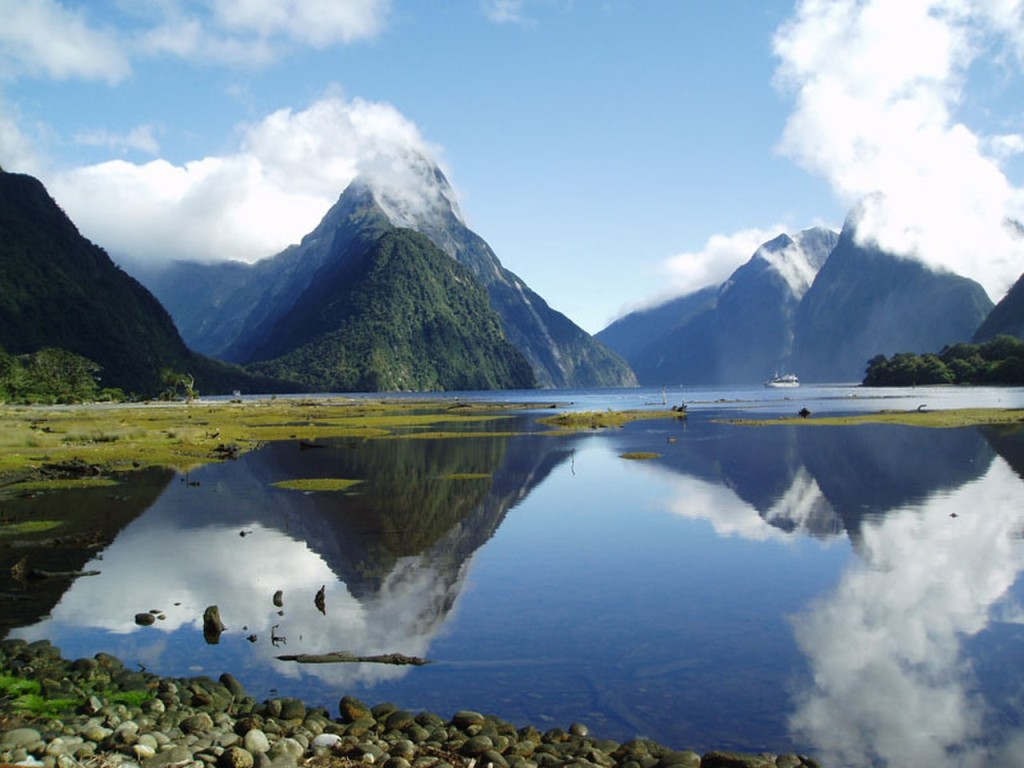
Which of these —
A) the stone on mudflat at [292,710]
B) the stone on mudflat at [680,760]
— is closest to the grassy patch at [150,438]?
the stone on mudflat at [292,710]

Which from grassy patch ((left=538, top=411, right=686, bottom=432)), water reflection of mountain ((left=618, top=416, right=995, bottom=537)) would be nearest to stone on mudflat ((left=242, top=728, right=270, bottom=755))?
water reflection of mountain ((left=618, top=416, right=995, bottom=537))

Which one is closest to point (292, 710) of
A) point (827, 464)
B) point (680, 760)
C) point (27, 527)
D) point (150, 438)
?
point (680, 760)

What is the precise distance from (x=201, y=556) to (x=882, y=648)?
23.3 meters

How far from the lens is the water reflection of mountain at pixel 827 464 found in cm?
3850

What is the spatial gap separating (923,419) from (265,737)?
9597 centimetres

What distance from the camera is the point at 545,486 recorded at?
158ft

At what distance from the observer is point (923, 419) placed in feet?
303

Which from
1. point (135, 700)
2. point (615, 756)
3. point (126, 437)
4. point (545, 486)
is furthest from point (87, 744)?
point (126, 437)

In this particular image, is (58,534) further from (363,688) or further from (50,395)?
(50,395)

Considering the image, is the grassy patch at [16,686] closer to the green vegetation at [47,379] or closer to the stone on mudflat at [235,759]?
the stone on mudflat at [235,759]

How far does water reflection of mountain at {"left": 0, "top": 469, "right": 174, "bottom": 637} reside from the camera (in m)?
22.9

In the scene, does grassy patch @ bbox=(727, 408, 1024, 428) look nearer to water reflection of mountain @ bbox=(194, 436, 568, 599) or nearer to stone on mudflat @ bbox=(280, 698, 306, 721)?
water reflection of mountain @ bbox=(194, 436, 568, 599)

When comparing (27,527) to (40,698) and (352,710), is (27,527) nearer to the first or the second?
(40,698)

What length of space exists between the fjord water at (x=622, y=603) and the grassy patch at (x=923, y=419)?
44.1 m
